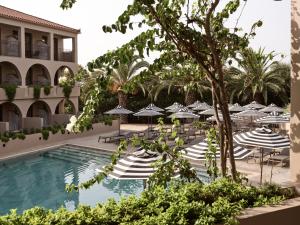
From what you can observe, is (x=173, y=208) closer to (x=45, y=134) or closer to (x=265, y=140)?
(x=265, y=140)

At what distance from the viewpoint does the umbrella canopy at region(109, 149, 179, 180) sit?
10.6 meters

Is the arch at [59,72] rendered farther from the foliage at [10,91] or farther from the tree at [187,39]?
the tree at [187,39]

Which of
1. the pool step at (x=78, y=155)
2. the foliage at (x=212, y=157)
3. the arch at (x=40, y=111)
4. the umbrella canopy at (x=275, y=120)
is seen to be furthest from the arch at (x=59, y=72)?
the foliage at (x=212, y=157)

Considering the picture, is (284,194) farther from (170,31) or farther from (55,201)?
(55,201)

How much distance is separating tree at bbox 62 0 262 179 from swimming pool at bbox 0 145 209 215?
7.72 meters

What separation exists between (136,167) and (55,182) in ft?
28.3

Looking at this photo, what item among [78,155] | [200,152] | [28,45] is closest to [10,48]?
[28,45]

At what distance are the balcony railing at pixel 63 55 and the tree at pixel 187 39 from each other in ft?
99.5

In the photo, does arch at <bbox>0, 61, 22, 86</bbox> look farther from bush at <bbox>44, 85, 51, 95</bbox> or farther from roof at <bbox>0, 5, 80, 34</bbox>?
roof at <bbox>0, 5, 80, 34</bbox>

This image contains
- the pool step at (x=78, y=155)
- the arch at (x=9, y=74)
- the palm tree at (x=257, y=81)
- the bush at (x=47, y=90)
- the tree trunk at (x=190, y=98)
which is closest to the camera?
the pool step at (x=78, y=155)

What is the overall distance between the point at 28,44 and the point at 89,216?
99.2 ft

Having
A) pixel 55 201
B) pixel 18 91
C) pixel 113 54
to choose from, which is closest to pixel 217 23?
pixel 113 54

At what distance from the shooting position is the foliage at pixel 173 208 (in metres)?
→ 5.80

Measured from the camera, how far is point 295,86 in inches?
302
